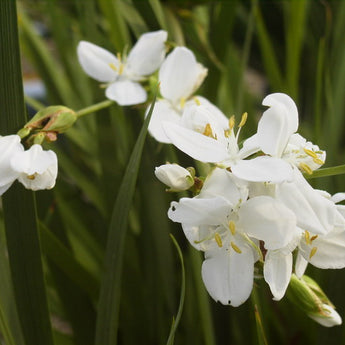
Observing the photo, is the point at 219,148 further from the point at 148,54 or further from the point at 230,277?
the point at 148,54

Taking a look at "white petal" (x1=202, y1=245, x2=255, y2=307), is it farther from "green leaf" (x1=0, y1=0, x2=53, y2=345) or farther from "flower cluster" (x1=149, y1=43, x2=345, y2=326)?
"green leaf" (x1=0, y1=0, x2=53, y2=345)

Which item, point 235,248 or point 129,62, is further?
point 129,62

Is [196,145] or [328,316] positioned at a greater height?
[196,145]

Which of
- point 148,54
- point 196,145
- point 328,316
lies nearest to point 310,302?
point 328,316

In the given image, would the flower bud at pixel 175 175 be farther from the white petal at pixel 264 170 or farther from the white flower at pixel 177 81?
the white flower at pixel 177 81

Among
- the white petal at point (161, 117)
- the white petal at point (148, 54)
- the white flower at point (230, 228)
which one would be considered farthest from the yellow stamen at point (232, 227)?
the white petal at point (148, 54)

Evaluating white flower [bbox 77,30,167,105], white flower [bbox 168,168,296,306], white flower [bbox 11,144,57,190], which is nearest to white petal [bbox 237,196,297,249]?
white flower [bbox 168,168,296,306]
